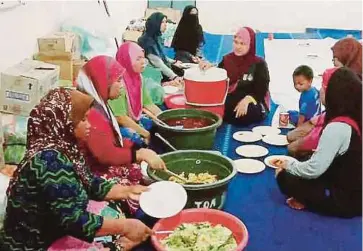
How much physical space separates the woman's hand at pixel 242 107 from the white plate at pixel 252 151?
37 cm

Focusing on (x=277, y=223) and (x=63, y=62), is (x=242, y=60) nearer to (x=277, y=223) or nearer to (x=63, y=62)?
(x=63, y=62)

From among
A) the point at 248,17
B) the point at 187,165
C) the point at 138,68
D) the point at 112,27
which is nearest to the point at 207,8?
the point at 248,17

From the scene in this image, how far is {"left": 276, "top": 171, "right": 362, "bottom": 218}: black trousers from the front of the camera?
8.38 ft

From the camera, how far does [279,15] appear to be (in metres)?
6.96

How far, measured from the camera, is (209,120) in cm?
326

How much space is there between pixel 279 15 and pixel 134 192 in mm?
5208

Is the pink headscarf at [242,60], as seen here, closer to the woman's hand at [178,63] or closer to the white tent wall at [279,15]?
the woman's hand at [178,63]

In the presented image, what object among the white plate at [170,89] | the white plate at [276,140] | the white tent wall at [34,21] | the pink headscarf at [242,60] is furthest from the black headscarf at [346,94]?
the white plate at [170,89]

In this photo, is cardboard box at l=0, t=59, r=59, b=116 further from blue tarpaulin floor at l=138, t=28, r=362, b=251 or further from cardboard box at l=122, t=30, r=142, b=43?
cardboard box at l=122, t=30, r=142, b=43

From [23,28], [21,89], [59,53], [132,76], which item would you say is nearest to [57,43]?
[59,53]

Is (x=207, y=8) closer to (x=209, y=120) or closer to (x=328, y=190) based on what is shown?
(x=209, y=120)

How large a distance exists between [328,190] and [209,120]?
916 millimetres

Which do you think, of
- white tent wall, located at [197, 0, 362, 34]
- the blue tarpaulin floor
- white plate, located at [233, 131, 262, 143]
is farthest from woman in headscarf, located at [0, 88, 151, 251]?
white tent wall, located at [197, 0, 362, 34]

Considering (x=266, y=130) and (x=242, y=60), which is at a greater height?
(x=242, y=60)
